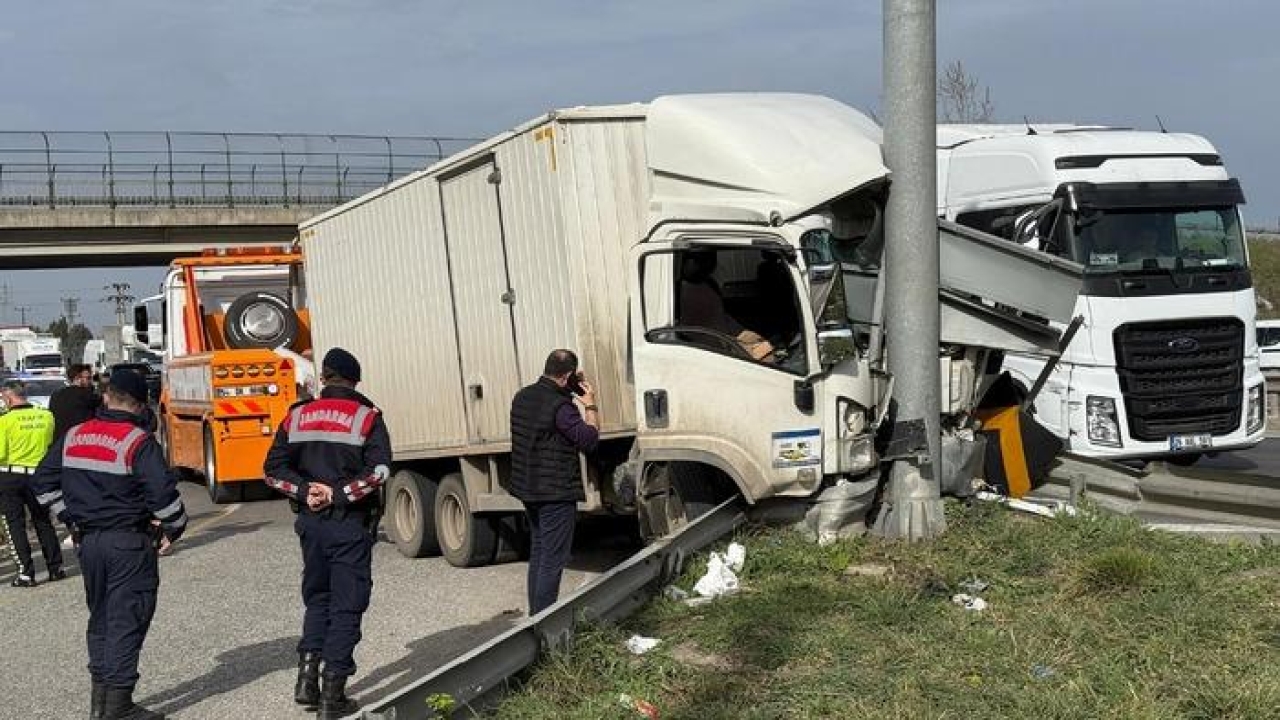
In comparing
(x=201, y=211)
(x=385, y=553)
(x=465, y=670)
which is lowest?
(x=385, y=553)

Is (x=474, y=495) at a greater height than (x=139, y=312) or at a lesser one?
lesser

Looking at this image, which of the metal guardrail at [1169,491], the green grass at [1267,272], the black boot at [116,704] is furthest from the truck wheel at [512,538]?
the green grass at [1267,272]

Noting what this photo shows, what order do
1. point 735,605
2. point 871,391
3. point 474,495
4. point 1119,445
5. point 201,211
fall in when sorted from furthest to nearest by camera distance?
point 201,211 → point 1119,445 → point 474,495 → point 871,391 → point 735,605

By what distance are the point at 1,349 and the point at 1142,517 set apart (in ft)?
222

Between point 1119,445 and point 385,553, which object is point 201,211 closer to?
point 385,553

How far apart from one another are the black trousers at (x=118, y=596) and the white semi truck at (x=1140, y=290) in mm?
7791

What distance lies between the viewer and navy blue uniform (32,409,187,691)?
7.30 meters

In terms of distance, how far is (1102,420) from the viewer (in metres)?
12.7

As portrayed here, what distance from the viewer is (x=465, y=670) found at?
611 centimetres

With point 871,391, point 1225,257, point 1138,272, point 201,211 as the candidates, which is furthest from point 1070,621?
point 201,211

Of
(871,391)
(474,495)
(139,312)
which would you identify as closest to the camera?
(871,391)

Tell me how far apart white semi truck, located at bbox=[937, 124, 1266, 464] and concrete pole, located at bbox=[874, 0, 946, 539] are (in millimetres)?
3103

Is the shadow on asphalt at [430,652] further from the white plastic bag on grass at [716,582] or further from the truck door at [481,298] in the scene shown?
the truck door at [481,298]

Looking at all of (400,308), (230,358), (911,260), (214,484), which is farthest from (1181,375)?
(214,484)
